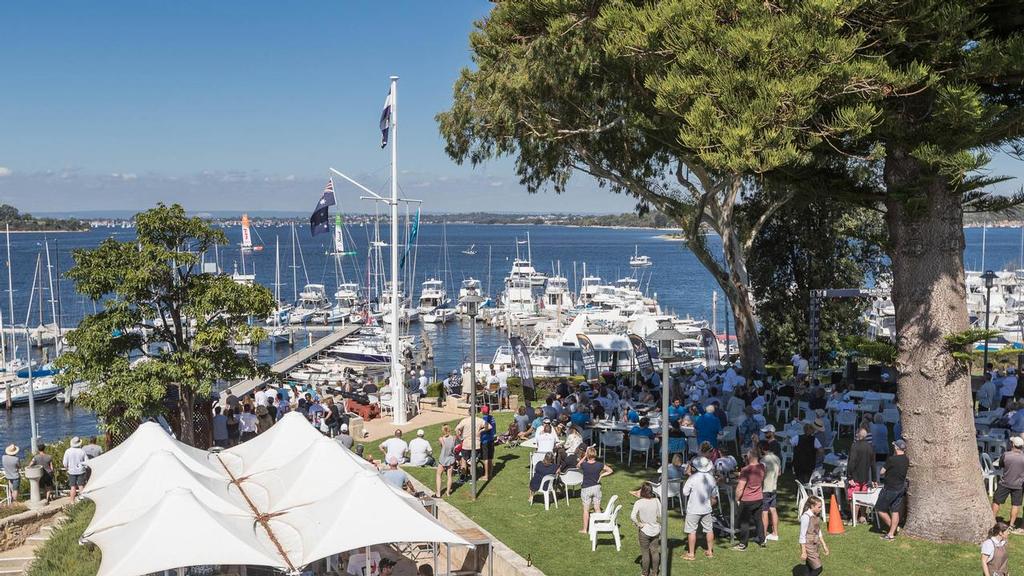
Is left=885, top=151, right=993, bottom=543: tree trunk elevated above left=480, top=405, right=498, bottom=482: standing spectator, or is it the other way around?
left=885, top=151, right=993, bottom=543: tree trunk

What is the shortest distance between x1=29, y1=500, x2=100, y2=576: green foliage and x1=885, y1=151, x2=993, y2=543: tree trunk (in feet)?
33.1

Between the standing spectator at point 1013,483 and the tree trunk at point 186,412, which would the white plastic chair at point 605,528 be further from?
the tree trunk at point 186,412

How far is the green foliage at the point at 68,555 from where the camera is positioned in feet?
35.0

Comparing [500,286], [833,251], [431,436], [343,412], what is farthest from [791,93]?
[500,286]

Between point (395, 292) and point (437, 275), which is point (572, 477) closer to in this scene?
point (395, 292)

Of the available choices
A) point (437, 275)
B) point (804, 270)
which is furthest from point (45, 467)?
point (437, 275)

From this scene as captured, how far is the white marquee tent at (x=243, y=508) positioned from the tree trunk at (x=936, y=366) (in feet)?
20.4

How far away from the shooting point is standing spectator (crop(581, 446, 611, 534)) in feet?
39.5

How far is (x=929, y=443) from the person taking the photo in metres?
11.4

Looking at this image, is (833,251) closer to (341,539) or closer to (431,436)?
(431,436)

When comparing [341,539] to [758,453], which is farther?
[758,453]

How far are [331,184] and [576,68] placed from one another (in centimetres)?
658

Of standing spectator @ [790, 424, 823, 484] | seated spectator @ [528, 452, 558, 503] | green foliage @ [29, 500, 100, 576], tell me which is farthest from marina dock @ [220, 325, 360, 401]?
standing spectator @ [790, 424, 823, 484]

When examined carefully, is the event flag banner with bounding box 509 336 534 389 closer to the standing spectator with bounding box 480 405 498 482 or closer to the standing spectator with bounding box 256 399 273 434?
the standing spectator with bounding box 256 399 273 434
